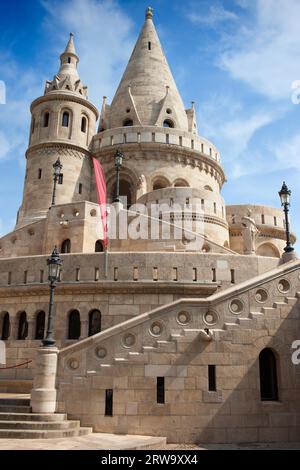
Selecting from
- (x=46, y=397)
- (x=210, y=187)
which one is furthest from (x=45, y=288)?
(x=210, y=187)

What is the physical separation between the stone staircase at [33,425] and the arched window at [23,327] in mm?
4136

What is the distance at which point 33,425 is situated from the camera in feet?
32.4

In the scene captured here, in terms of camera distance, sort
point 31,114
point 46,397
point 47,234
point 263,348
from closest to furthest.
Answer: point 46,397 → point 263,348 → point 47,234 → point 31,114

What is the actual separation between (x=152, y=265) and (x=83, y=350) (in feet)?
13.8

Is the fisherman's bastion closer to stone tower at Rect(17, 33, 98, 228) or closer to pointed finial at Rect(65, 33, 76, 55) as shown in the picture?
stone tower at Rect(17, 33, 98, 228)

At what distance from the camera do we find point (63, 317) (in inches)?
558

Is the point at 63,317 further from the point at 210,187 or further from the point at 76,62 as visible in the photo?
the point at 76,62

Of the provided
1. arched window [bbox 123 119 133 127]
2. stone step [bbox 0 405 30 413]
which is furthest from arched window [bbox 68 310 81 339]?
arched window [bbox 123 119 133 127]

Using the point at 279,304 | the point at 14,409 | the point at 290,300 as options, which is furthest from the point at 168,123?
the point at 14,409

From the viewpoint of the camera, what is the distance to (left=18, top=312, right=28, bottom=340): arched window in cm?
1469

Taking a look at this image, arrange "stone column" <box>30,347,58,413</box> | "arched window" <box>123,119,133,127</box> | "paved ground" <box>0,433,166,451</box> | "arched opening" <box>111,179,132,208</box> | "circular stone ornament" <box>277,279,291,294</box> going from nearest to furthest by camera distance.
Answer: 1. "paved ground" <box>0,433,166,451</box>
2. "stone column" <box>30,347,58,413</box>
3. "circular stone ornament" <box>277,279,291,294</box>
4. "arched opening" <box>111,179,132,208</box>
5. "arched window" <box>123,119,133,127</box>

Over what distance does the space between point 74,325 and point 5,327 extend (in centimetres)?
273

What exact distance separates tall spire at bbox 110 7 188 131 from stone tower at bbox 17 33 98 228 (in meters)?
2.98

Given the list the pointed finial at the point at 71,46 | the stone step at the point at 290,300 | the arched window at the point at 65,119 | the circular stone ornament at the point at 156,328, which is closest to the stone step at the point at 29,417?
the circular stone ornament at the point at 156,328
